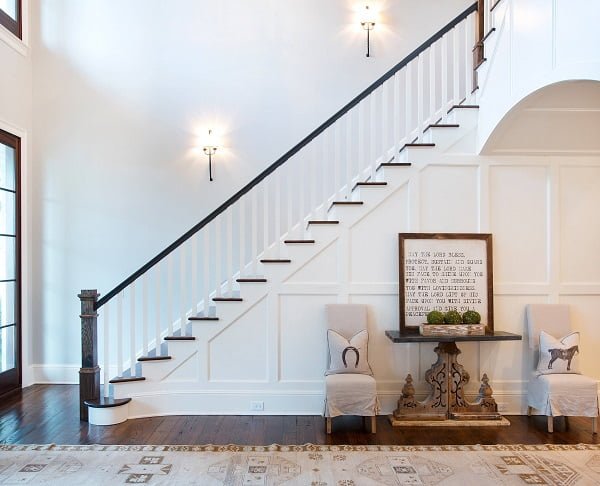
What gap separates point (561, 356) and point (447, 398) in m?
1.05

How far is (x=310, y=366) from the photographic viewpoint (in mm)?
4926

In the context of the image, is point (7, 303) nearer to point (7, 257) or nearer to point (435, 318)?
point (7, 257)

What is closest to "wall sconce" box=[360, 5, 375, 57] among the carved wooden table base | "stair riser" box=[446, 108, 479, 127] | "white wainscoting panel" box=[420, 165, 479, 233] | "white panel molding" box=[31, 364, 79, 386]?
"stair riser" box=[446, 108, 479, 127]

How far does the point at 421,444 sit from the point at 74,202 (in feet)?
14.8

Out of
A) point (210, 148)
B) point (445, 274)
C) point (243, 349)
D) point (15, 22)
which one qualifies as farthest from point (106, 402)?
point (15, 22)

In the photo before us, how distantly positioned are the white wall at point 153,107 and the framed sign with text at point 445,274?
2085mm

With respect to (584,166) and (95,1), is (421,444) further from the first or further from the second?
(95,1)

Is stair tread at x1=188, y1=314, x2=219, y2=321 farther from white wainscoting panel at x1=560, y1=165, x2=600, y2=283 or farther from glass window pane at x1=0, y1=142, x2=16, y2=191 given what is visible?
white wainscoting panel at x1=560, y1=165, x2=600, y2=283

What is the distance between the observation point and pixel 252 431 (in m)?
4.42

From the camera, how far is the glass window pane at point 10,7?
565 cm

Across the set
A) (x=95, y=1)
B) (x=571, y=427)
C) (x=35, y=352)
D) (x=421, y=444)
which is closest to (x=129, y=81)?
(x=95, y=1)

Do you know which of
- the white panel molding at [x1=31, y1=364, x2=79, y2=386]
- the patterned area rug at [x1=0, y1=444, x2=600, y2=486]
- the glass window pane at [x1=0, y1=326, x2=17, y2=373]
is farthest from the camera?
the white panel molding at [x1=31, y1=364, x2=79, y2=386]

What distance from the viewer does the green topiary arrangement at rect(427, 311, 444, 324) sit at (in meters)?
4.61

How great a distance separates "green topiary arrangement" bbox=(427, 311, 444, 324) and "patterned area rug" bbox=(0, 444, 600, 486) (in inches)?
41.4
